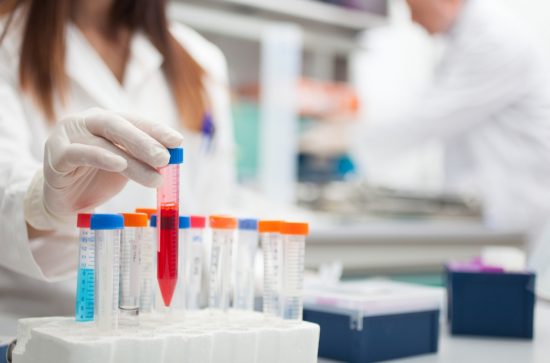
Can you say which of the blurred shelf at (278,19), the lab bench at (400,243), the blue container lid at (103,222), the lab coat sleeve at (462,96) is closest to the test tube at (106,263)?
the blue container lid at (103,222)

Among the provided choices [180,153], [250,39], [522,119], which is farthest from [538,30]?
[180,153]

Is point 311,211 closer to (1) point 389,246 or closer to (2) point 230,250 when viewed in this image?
(1) point 389,246

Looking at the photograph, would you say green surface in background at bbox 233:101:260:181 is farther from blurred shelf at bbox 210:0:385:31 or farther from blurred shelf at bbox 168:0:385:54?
blurred shelf at bbox 210:0:385:31

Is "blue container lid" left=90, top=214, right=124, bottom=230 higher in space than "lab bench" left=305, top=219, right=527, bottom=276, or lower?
higher

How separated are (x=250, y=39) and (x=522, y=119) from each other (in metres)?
1.40

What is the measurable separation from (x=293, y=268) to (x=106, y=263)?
0.25 meters

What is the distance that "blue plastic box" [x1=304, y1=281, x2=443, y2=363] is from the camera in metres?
1.01

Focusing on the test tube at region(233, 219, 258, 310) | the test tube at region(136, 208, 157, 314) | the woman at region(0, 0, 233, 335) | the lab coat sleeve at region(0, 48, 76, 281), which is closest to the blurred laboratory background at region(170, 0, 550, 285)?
the woman at region(0, 0, 233, 335)

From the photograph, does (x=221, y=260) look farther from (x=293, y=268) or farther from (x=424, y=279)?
(x=424, y=279)

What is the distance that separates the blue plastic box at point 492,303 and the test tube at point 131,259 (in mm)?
614

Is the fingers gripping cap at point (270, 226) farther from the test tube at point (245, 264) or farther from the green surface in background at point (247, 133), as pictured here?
the green surface in background at point (247, 133)

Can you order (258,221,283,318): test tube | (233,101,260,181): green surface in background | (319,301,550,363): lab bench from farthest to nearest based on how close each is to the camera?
(233,101,260,181): green surface in background
(319,301,550,363): lab bench
(258,221,283,318): test tube

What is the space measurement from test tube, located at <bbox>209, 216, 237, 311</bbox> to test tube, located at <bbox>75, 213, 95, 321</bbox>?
0.20 meters

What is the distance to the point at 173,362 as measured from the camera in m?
0.78
